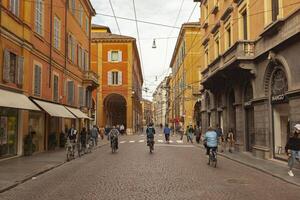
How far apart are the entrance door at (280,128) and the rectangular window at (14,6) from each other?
41.6ft

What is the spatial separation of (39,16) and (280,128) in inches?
557

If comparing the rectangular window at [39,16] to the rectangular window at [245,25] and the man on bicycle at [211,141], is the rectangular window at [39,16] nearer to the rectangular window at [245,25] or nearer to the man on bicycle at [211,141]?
the rectangular window at [245,25]

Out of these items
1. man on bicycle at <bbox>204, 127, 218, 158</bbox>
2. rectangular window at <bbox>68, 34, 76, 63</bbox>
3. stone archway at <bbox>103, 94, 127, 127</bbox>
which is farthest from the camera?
stone archway at <bbox>103, 94, 127, 127</bbox>

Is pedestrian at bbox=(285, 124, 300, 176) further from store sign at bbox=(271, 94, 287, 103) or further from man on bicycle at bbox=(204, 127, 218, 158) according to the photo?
store sign at bbox=(271, 94, 287, 103)

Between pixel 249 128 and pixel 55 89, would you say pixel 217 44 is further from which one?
pixel 55 89

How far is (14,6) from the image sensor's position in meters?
18.3

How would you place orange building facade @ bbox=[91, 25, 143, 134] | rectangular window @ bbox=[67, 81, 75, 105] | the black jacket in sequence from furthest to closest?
1. orange building facade @ bbox=[91, 25, 143, 134]
2. rectangular window @ bbox=[67, 81, 75, 105]
3. the black jacket

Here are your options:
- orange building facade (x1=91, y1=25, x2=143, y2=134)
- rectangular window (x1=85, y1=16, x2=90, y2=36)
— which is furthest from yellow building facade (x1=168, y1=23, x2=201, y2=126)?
rectangular window (x1=85, y1=16, x2=90, y2=36)

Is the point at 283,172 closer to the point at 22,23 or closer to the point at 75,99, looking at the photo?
the point at 22,23

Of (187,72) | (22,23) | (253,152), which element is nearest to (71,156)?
(22,23)

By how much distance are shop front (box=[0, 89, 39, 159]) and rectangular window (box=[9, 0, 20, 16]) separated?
12.4ft

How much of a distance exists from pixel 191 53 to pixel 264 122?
39.2m

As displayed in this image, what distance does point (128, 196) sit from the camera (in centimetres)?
899

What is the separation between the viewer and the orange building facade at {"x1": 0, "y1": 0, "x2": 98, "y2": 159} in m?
17.6
